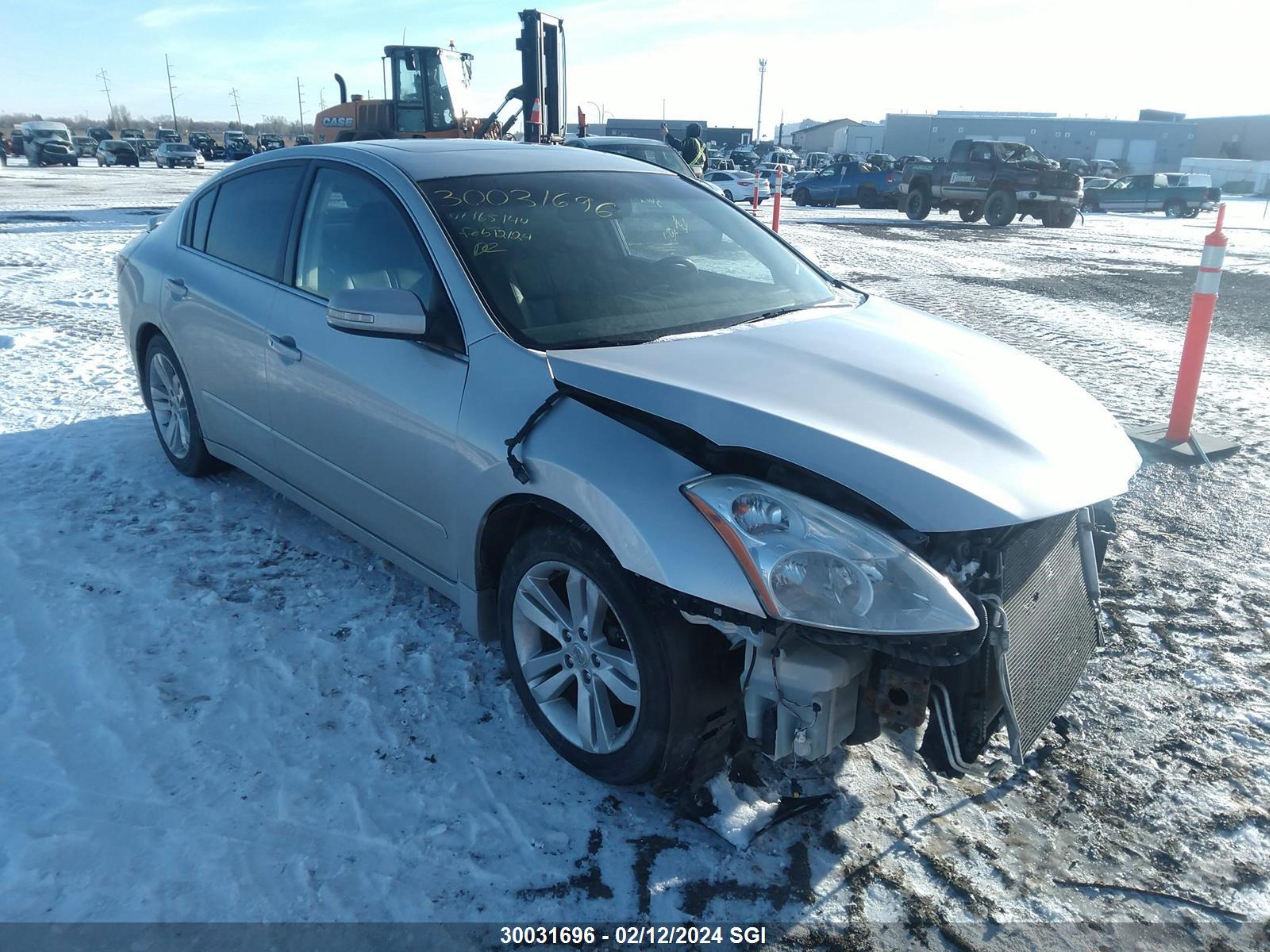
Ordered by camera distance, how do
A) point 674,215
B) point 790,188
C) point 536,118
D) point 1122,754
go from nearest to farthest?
point 1122,754 → point 674,215 → point 536,118 → point 790,188

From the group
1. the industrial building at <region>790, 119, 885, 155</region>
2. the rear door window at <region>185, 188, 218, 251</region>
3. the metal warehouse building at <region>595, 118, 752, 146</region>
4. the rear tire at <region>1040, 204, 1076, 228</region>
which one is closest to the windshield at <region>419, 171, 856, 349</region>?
the rear door window at <region>185, 188, 218, 251</region>

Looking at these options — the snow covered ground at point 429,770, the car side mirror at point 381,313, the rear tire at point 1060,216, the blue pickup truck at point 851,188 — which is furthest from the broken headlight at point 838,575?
the blue pickup truck at point 851,188

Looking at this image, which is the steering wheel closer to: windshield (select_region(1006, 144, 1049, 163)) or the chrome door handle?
the chrome door handle

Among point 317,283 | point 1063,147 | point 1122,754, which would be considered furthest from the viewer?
point 1063,147

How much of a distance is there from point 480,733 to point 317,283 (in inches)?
73.4

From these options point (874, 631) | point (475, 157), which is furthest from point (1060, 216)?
point (874, 631)

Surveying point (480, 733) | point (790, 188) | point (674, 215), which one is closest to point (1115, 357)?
point (674, 215)

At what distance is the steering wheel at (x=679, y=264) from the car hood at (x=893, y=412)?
46cm

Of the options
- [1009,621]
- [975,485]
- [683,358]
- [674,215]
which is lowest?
[1009,621]

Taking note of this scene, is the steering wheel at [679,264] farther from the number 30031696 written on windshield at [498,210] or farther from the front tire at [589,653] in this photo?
the front tire at [589,653]

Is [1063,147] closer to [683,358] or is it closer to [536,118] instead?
[536,118]

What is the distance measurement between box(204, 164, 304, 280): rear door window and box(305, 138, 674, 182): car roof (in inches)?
8.4

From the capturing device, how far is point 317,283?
11.6ft

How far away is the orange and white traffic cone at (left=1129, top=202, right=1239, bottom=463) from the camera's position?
530cm
